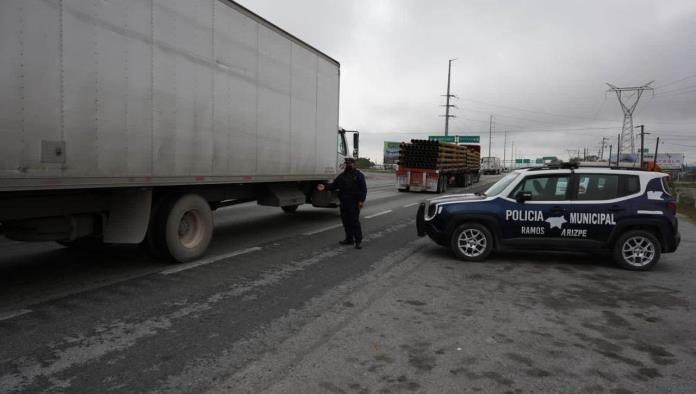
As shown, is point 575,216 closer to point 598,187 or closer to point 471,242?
point 598,187

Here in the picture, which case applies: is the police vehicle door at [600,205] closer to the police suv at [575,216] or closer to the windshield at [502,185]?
the police suv at [575,216]

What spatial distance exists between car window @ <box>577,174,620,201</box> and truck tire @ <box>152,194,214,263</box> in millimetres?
5773

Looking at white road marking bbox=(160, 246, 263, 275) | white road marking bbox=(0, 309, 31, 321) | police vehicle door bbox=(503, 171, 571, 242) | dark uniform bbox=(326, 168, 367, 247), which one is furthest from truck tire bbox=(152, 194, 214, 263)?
police vehicle door bbox=(503, 171, 571, 242)

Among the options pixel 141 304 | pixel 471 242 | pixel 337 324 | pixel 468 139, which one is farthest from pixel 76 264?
pixel 468 139

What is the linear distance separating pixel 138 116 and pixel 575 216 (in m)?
6.32

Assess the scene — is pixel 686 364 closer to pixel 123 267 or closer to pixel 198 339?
pixel 198 339

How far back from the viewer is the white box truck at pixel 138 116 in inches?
184

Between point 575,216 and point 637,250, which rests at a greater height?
point 575,216

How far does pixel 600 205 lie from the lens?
7.43m

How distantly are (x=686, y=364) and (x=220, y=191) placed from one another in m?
6.65

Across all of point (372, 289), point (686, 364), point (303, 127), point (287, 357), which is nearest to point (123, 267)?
point (372, 289)

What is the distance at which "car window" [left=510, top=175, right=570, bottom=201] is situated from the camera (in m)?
7.58

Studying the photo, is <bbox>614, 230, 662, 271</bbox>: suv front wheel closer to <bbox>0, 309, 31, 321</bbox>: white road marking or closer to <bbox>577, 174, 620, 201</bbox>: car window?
<bbox>577, 174, 620, 201</bbox>: car window

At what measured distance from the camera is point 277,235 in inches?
389
